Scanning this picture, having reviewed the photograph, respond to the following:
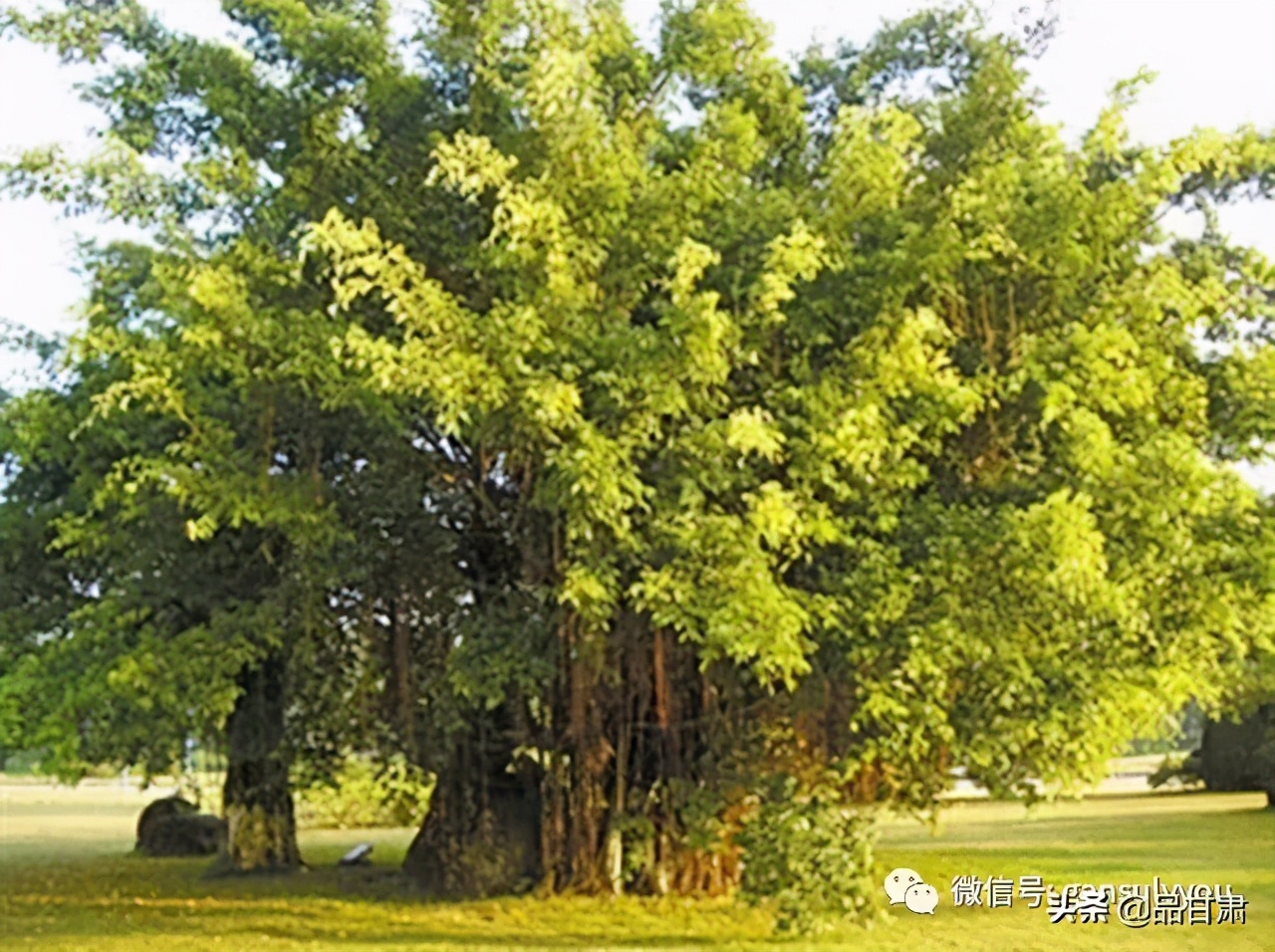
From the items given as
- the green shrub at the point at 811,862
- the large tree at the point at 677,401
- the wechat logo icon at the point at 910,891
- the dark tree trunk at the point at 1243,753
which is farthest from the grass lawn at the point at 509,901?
the dark tree trunk at the point at 1243,753

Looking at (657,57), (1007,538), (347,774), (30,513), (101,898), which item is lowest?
(101,898)

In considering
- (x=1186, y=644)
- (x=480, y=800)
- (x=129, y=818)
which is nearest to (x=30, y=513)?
(x=129, y=818)

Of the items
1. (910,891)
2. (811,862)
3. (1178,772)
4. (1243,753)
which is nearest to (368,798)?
(811,862)

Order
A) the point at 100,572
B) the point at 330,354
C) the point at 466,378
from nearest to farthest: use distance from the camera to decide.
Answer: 1. the point at 466,378
2. the point at 330,354
3. the point at 100,572

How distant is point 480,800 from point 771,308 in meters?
2.32

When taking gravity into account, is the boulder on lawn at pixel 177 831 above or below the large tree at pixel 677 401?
below

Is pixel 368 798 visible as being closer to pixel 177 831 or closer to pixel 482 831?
pixel 482 831

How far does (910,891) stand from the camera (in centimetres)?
561

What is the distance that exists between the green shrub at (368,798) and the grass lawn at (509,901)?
0.06 m

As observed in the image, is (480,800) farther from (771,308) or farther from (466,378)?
(771,308)

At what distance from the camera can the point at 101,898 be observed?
5824mm

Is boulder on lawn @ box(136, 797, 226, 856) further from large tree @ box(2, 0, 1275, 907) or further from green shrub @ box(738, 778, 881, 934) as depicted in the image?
green shrub @ box(738, 778, 881, 934)

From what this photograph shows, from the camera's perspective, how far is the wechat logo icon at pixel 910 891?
5.58 metres

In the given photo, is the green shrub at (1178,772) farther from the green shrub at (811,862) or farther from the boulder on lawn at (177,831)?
the boulder on lawn at (177,831)
